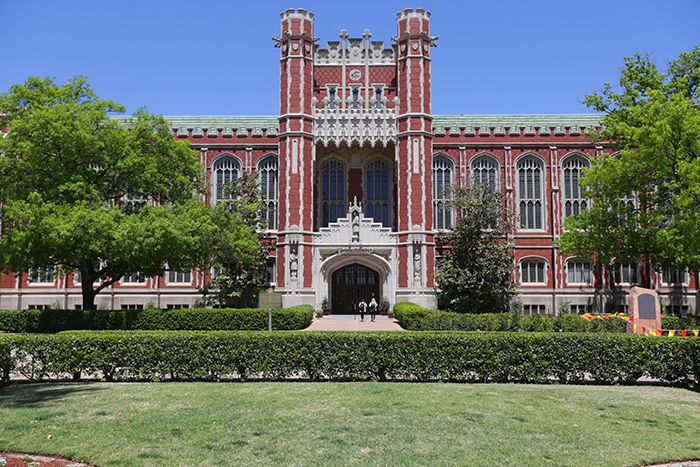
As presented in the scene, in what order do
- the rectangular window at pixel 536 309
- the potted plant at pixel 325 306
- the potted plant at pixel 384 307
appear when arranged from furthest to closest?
the rectangular window at pixel 536 309, the potted plant at pixel 325 306, the potted plant at pixel 384 307

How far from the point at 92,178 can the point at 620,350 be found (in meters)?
20.1

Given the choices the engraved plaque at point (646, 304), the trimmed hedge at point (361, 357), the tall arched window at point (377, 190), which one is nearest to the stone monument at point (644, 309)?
the engraved plaque at point (646, 304)

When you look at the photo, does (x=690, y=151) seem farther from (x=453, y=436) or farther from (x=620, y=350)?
(x=453, y=436)

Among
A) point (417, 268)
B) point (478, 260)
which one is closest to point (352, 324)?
point (417, 268)

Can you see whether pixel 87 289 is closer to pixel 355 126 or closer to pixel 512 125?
pixel 355 126

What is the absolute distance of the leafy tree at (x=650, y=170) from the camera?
21031 mm

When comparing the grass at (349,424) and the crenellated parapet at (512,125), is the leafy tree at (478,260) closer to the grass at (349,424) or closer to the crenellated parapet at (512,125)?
the crenellated parapet at (512,125)

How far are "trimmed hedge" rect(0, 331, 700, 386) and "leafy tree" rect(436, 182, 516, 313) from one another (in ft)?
58.2

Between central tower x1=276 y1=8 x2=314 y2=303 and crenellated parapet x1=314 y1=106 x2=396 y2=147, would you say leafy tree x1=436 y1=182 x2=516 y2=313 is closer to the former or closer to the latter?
Result: crenellated parapet x1=314 y1=106 x2=396 y2=147

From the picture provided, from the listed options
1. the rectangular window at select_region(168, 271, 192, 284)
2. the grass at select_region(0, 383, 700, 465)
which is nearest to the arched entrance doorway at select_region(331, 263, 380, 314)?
the rectangular window at select_region(168, 271, 192, 284)

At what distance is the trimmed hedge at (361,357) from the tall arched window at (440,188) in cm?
2371

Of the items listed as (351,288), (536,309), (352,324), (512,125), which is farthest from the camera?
(512,125)

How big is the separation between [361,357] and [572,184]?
2830 centimetres

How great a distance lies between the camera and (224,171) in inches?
1416
